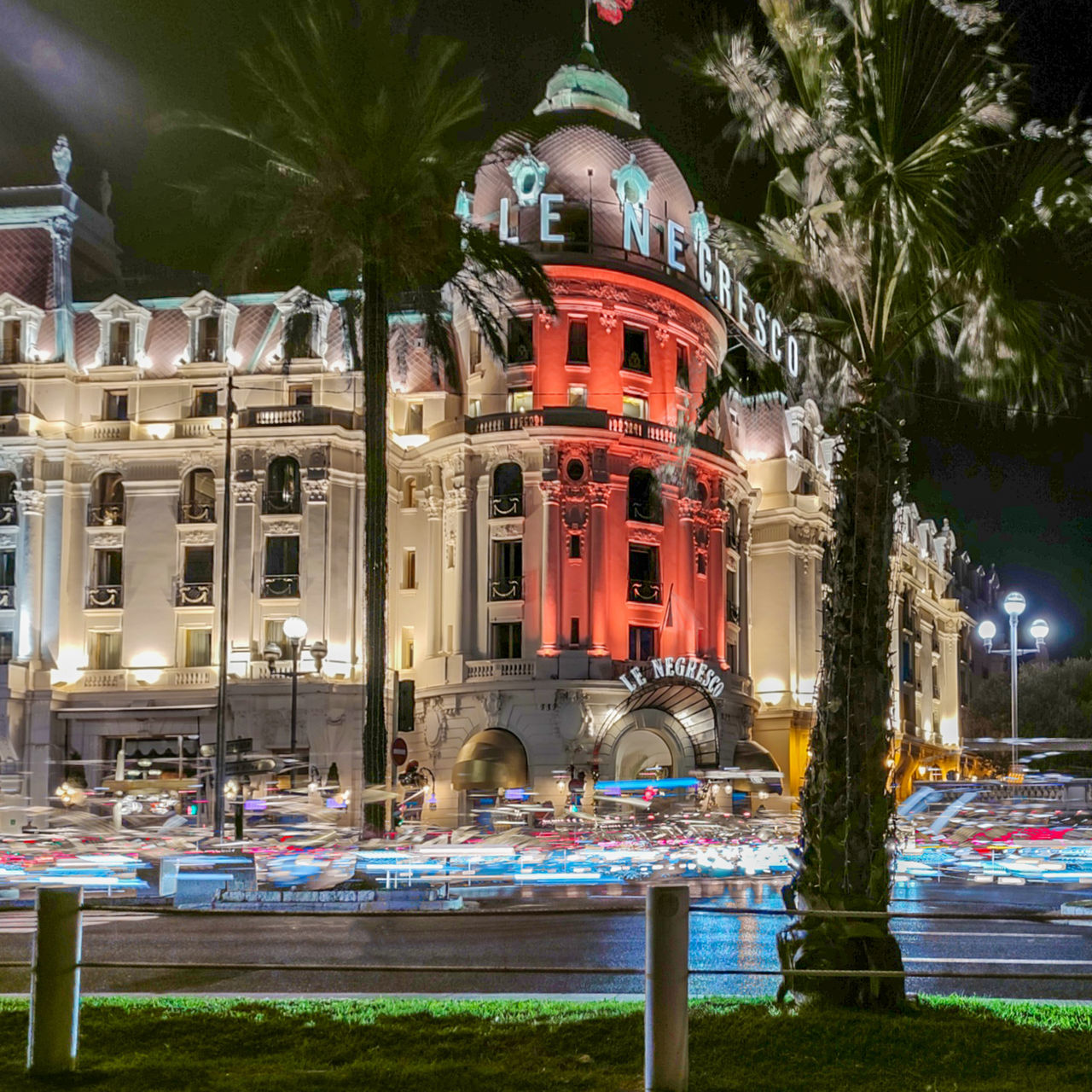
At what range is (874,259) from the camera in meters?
12.2

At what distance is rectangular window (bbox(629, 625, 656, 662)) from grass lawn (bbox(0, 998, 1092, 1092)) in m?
42.1

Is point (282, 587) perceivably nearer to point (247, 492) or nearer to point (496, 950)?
point (247, 492)

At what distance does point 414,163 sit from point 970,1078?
69.5 feet

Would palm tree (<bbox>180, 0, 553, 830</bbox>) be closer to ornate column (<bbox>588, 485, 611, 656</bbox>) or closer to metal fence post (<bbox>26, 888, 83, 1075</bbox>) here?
metal fence post (<bbox>26, 888, 83, 1075</bbox>)

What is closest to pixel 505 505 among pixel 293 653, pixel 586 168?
pixel 586 168

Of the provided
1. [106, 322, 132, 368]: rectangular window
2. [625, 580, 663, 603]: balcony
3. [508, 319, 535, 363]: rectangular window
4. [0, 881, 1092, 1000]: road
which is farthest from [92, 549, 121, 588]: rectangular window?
[0, 881, 1092, 1000]: road

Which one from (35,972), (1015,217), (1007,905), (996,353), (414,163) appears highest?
(414,163)

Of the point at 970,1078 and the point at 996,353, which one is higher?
the point at 996,353

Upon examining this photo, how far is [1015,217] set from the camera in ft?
40.7

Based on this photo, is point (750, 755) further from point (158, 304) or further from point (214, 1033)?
point (214, 1033)

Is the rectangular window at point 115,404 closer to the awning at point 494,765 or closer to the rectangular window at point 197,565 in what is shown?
the rectangular window at point 197,565

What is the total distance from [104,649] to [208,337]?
12.0 meters

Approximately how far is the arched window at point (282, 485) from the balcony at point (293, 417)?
129 centimetres

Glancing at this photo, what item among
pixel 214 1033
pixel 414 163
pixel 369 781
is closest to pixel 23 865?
pixel 369 781
